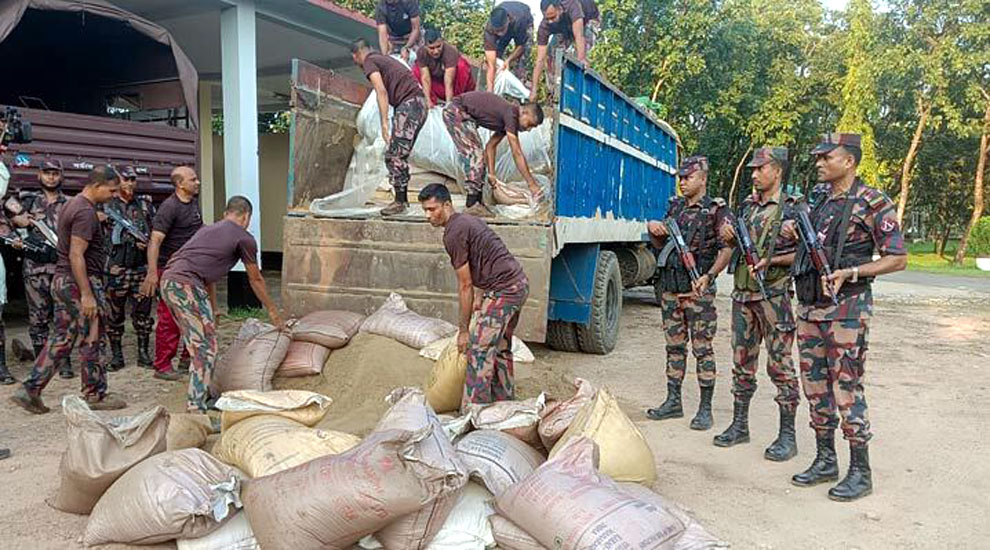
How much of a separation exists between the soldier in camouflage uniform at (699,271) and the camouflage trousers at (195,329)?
7.87ft

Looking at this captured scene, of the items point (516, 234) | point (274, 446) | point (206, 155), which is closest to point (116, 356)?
point (516, 234)

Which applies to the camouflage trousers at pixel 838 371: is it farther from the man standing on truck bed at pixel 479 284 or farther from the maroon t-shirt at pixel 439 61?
the maroon t-shirt at pixel 439 61

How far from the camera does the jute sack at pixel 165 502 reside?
232 centimetres

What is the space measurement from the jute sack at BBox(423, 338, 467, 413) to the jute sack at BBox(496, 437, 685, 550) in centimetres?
135

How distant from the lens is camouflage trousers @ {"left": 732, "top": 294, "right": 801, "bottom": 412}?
3516 millimetres

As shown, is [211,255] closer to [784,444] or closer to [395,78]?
[395,78]

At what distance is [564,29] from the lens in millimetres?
6262

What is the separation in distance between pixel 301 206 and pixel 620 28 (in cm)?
1178

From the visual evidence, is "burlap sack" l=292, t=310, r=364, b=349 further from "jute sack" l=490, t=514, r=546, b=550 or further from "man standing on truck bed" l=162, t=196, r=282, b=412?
"jute sack" l=490, t=514, r=546, b=550

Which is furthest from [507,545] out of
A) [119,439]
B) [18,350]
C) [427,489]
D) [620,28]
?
[620,28]

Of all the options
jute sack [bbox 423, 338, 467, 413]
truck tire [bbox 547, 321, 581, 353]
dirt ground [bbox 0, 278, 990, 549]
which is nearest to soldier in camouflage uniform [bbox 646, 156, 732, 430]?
dirt ground [bbox 0, 278, 990, 549]

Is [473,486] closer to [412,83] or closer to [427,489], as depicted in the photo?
[427,489]

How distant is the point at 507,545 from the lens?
2.37 metres

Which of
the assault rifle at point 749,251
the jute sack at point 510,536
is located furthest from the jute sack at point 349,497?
the assault rifle at point 749,251
